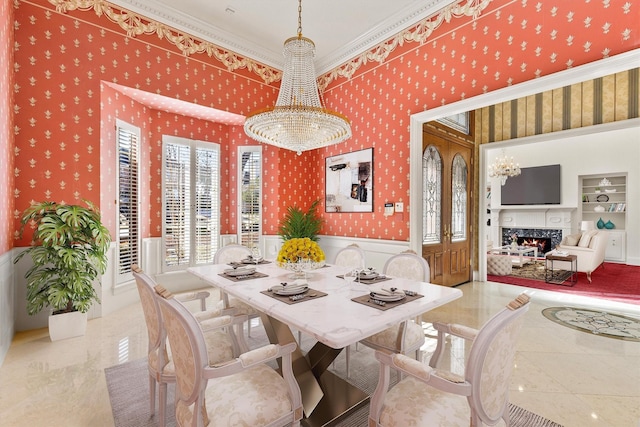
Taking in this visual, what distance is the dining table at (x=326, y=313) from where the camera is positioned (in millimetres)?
1471

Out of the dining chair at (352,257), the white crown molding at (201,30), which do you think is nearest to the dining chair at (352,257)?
the dining chair at (352,257)

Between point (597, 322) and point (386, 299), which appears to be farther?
point (597, 322)

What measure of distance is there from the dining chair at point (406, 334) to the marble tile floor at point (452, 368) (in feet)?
2.56

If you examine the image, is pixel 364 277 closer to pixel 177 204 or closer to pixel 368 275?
pixel 368 275

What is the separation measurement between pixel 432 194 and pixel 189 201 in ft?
14.1

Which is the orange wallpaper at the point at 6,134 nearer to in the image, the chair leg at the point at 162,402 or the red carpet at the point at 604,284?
the chair leg at the point at 162,402

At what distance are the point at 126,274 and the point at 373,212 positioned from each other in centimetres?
392

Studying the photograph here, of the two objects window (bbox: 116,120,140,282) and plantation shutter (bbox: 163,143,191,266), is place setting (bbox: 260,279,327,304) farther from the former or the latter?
plantation shutter (bbox: 163,143,191,266)

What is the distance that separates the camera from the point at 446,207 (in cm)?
514

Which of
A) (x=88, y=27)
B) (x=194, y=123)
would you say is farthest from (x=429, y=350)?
(x=88, y=27)

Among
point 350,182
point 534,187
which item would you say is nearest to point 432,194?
point 350,182

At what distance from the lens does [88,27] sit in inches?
145

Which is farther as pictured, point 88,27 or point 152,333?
point 88,27

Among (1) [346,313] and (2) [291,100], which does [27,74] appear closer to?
(2) [291,100]
